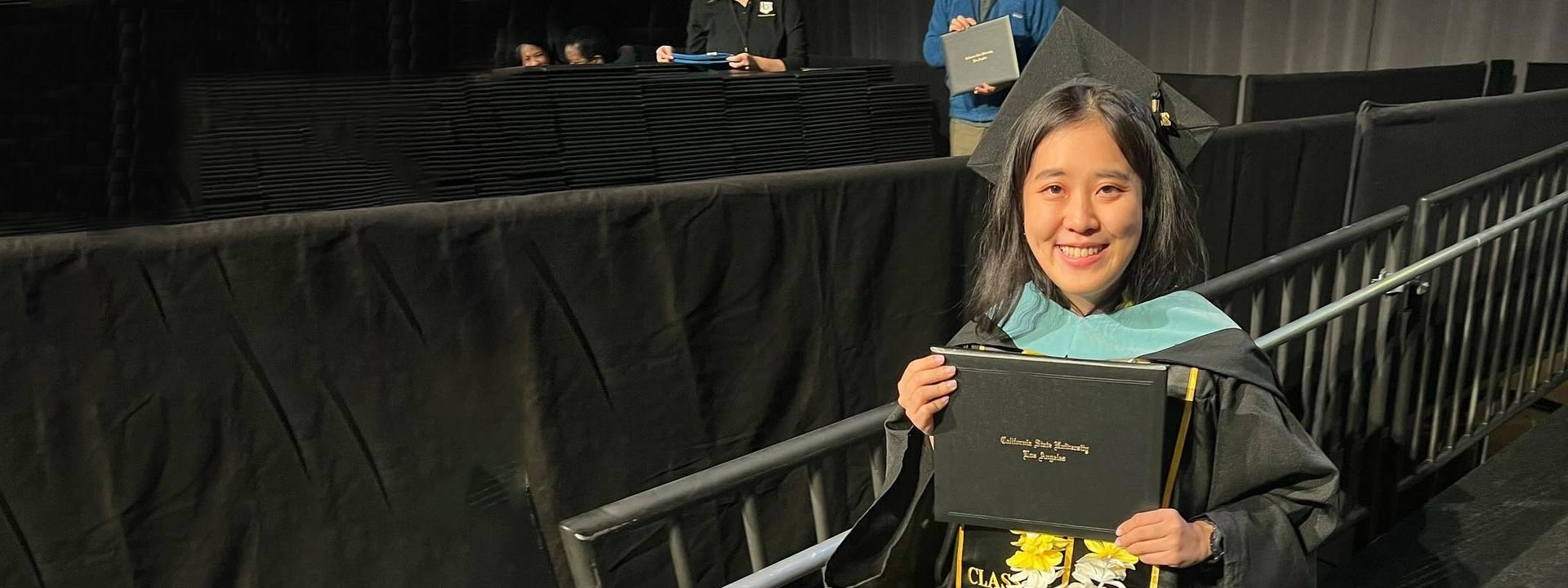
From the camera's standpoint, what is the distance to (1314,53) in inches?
334

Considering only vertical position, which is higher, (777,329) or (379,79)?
(379,79)

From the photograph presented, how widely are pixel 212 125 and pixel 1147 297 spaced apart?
90.9 inches

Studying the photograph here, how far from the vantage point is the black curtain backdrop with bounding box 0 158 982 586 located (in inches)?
61.9

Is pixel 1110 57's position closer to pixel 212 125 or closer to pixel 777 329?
pixel 777 329

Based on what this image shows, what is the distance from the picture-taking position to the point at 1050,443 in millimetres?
1069

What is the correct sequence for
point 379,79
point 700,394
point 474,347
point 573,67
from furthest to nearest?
point 573,67 < point 379,79 < point 700,394 < point 474,347

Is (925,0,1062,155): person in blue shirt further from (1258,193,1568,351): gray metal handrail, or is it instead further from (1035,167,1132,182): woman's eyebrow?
(1035,167,1132,182): woman's eyebrow

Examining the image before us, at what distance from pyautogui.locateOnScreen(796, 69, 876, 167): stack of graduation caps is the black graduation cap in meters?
2.44

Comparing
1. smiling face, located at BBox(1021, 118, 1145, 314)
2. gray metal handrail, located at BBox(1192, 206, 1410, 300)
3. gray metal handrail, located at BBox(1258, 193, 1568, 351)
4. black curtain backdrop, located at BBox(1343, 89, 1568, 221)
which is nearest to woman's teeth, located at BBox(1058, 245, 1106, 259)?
smiling face, located at BBox(1021, 118, 1145, 314)

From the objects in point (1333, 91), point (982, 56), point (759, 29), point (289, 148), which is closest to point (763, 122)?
point (982, 56)

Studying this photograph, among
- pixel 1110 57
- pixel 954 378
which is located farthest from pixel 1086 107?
pixel 954 378

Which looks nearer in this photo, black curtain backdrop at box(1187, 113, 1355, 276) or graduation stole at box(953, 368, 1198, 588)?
graduation stole at box(953, 368, 1198, 588)

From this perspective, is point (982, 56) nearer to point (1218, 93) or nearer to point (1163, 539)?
point (1163, 539)

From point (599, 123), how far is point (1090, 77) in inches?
87.4
